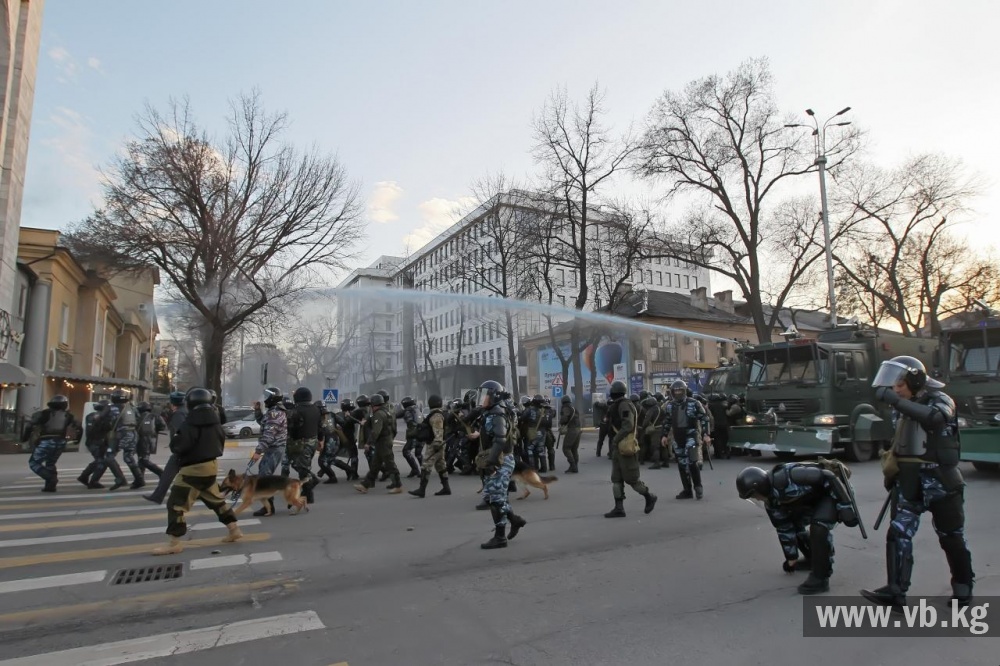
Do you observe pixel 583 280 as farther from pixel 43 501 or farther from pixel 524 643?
pixel 524 643

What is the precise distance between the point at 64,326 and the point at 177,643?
98.5 ft

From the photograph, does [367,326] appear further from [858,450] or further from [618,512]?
[618,512]

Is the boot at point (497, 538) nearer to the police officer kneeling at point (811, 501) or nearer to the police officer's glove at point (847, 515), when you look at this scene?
the police officer kneeling at point (811, 501)

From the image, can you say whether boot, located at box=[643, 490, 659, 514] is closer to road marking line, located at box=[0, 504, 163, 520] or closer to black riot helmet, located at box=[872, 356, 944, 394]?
black riot helmet, located at box=[872, 356, 944, 394]

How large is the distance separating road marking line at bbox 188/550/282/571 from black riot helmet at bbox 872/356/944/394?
226 inches

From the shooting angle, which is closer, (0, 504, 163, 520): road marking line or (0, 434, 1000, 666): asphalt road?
(0, 434, 1000, 666): asphalt road

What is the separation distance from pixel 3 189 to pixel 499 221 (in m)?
19.4

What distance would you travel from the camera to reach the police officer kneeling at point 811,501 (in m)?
4.66

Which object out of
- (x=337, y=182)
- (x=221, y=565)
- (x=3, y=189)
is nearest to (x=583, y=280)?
Answer: (x=337, y=182)

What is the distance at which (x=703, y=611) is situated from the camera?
442cm

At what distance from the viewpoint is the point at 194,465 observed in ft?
20.9

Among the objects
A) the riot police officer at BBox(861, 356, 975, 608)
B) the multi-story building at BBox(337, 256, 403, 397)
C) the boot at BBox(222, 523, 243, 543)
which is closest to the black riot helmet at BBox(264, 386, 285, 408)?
the boot at BBox(222, 523, 243, 543)

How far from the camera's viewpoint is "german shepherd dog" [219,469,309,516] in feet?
26.3

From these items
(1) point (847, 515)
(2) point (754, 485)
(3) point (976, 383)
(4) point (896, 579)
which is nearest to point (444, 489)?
(2) point (754, 485)
